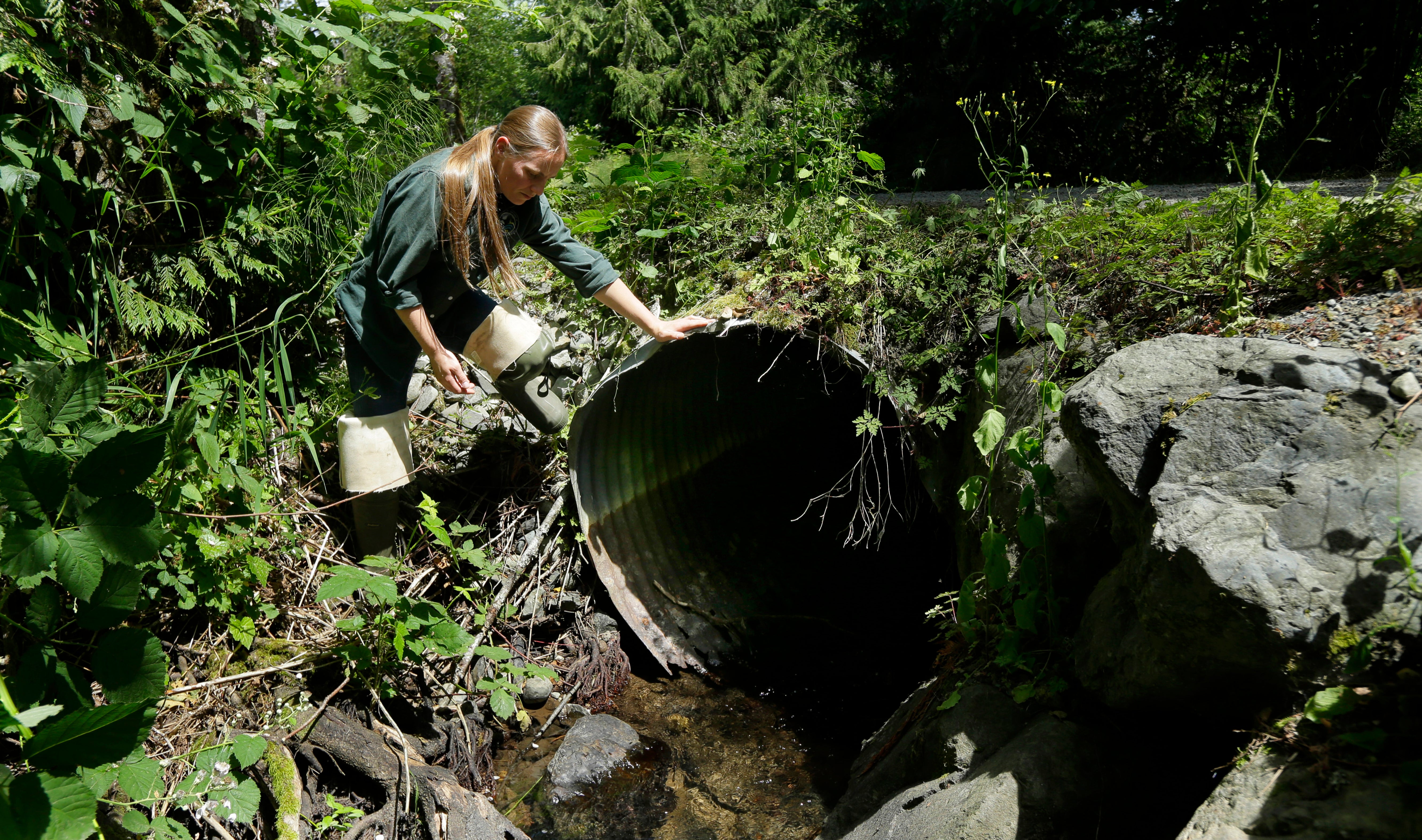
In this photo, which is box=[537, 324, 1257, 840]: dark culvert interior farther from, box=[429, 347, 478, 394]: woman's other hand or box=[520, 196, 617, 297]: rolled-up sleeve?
box=[429, 347, 478, 394]: woman's other hand

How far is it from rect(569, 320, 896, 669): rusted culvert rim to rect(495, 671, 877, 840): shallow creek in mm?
272

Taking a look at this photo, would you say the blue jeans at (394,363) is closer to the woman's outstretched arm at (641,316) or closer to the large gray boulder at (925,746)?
the woman's outstretched arm at (641,316)

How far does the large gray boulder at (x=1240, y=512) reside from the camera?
1.83 meters

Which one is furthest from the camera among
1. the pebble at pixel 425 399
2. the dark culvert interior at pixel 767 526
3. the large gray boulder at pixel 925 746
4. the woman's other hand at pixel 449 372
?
the pebble at pixel 425 399

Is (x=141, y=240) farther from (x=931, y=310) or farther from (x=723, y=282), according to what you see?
(x=931, y=310)

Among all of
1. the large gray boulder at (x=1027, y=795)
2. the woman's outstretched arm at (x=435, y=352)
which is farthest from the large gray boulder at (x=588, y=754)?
the woman's outstretched arm at (x=435, y=352)

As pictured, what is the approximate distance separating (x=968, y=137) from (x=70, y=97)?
714 centimetres

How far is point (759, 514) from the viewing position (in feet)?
16.5

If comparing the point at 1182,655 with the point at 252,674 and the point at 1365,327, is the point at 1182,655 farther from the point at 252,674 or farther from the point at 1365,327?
the point at 252,674

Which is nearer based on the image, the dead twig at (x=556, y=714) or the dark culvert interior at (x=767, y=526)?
the dead twig at (x=556, y=714)

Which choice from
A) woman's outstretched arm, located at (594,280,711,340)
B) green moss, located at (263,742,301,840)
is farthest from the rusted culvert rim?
green moss, located at (263,742,301,840)

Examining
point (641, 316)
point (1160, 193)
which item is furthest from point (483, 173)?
point (1160, 193)

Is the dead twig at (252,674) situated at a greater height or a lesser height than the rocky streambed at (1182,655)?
lesser

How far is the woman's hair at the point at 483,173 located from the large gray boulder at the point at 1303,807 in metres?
2.68
